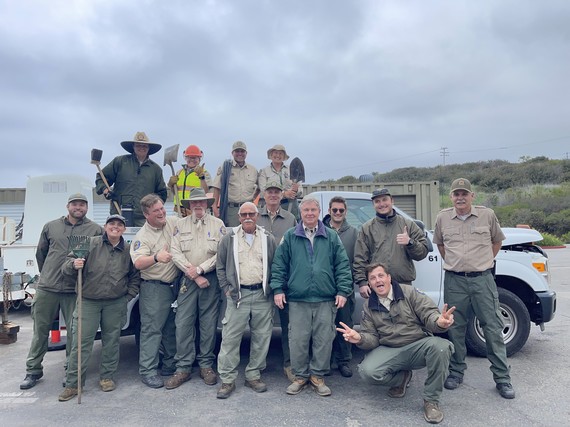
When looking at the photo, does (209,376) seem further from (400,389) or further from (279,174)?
(279,174)

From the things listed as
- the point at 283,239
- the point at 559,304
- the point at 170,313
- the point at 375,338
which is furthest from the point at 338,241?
the point at 559,304

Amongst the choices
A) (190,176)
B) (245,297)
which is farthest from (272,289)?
(190,176)

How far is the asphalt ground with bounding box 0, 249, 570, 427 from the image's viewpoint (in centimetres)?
A: 377

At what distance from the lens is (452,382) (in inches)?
172

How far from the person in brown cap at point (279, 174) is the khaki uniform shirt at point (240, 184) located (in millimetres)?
150

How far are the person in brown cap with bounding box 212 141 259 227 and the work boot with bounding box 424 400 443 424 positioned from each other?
120 inches

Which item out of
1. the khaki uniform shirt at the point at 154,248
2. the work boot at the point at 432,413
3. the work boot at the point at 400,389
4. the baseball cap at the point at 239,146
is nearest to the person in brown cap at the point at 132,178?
the baseball cap at the point at 239,146

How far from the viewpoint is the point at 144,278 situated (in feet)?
15.3

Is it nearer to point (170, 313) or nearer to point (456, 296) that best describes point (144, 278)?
point (170, 313)

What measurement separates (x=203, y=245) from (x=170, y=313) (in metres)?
0.83

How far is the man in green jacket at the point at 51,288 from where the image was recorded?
15.1 feet

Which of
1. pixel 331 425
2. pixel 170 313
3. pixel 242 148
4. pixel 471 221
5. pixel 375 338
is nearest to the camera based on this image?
pixel 331 425

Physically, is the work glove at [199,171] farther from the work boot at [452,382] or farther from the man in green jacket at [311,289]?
the work boot at [452,382]

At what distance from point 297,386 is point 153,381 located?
1.43 m
